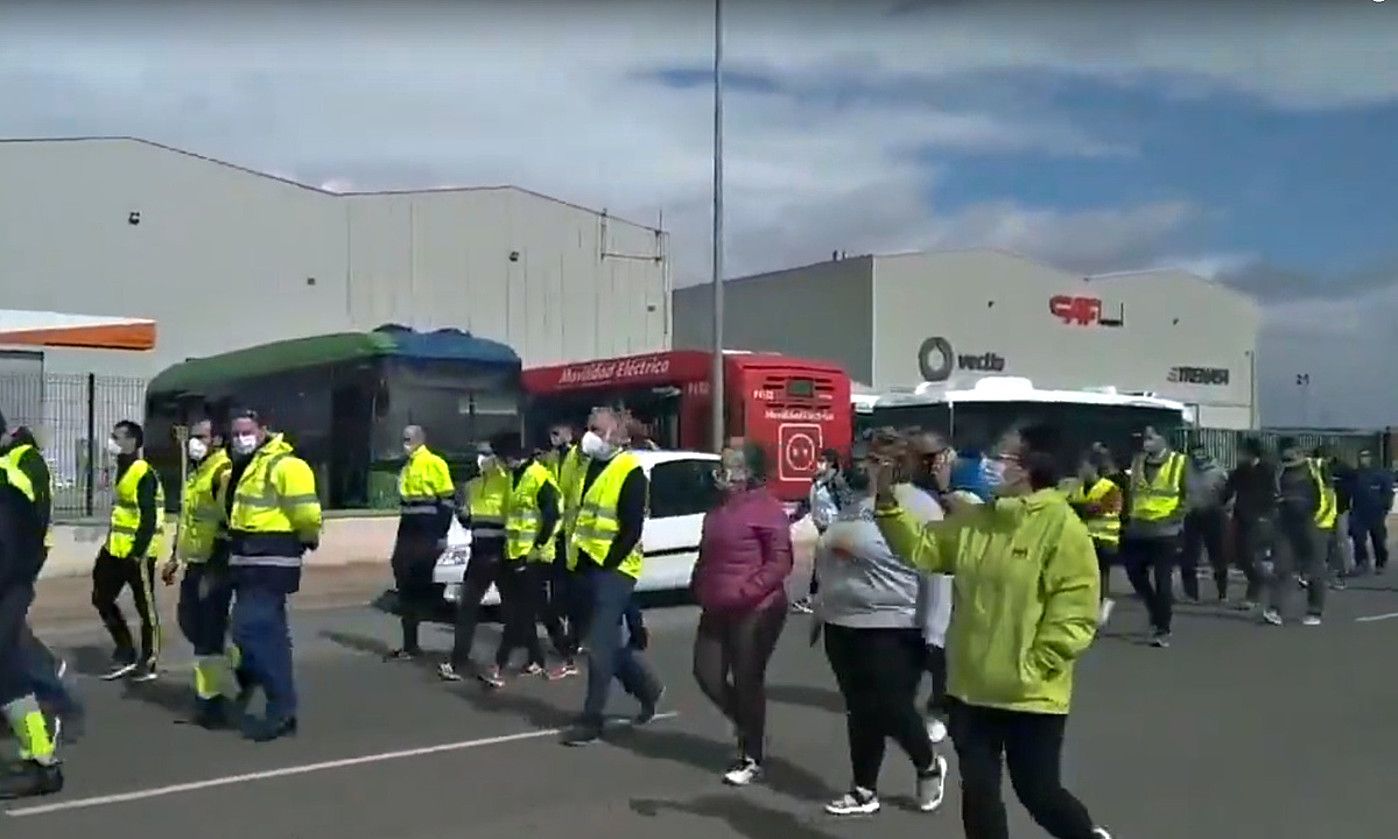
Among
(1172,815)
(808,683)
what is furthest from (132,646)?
(1172,815)

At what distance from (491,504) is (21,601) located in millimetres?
4496

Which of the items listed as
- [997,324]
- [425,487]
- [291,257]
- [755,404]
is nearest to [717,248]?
[755,404]

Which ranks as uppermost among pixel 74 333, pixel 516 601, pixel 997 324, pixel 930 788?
pixel 997 324

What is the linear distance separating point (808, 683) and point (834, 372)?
45.3 ft

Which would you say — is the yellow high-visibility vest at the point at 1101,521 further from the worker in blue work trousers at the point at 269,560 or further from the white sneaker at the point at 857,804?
the worker in blue work trousers at the point at 269,560

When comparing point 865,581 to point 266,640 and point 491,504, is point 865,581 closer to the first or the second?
point 266,640

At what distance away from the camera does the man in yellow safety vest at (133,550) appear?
37.3ft

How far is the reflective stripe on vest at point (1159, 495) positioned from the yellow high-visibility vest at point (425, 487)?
626 centimetres

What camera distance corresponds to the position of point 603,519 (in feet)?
29.7

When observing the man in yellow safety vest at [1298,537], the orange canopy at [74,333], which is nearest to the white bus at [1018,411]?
the man in yellow safety vest at [1298,537]

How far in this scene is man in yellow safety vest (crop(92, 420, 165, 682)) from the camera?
1137 cm

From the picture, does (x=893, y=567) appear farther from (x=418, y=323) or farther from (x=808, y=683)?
(x=418, y=323)

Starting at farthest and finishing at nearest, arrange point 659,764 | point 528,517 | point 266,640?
1. point 528,517
2. point 266,640
3. point 659,764

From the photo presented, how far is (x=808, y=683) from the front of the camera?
11.7 metres
